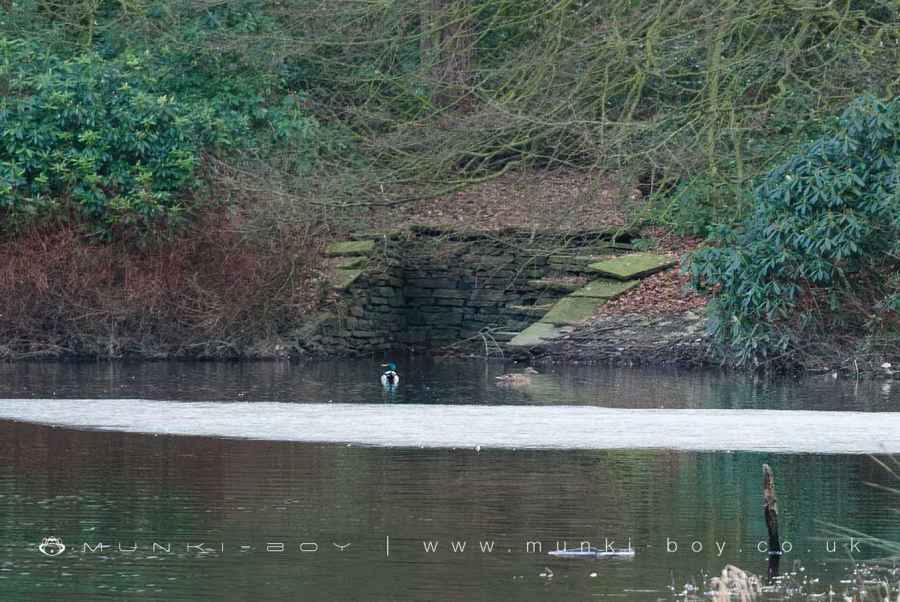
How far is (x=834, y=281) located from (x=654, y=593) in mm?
14113

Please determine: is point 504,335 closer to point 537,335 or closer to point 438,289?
point 537,335

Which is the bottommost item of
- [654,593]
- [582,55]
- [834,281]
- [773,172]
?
[654,593]

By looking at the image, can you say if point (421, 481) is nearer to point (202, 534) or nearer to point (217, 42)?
point (202, 534)

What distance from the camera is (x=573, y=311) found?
24469mm

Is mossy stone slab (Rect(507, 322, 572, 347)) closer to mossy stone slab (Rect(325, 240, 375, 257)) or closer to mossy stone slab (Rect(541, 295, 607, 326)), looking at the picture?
mossy stone slab (Rect(541, 295, 607, 326))

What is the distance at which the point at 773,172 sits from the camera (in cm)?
2111

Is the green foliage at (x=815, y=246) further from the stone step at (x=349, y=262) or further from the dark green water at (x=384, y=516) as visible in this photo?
the dark green water at (x=384, y=516)

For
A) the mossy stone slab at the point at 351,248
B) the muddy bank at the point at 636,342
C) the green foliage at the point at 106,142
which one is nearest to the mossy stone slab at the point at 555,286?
the muddy bank at the point at 636,342

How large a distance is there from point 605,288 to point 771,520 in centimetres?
1598

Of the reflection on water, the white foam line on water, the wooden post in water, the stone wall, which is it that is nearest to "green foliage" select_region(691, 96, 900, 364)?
the reflection on water

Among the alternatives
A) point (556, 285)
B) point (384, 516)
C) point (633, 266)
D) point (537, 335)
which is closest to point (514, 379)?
point (537, 335)

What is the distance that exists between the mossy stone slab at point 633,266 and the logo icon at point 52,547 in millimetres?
16273

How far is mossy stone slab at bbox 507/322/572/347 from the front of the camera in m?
24.0

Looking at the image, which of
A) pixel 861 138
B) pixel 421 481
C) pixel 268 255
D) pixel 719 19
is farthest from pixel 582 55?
pixel 421 481
